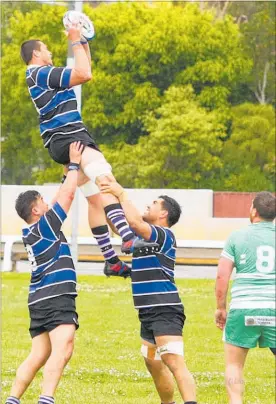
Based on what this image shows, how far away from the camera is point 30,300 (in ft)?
32.8

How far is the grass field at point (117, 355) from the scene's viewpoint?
12.5 meters

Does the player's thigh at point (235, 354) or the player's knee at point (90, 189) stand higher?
the player's knee at point (90, 189)

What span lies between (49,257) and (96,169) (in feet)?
2.82

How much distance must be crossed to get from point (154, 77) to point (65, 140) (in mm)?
46939

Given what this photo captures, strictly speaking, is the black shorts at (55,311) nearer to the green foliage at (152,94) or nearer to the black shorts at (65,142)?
the black shorts at (65,142)

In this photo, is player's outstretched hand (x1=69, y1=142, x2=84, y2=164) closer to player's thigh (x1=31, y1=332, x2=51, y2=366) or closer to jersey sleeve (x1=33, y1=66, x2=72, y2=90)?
jersey sleeve (x1=33, y1=66, x2=72, y2=90)

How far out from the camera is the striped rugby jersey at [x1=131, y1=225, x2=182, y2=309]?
10.1m

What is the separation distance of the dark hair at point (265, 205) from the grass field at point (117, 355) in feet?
10.7

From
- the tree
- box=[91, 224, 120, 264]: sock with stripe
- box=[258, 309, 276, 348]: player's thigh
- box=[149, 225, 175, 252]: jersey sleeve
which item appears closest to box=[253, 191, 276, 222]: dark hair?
box=[258, 309, 276, 348]: player's thigh

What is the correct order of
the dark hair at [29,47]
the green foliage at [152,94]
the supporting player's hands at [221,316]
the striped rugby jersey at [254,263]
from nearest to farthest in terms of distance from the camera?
the striped rugby jersey at [254,263] < the supporting player's hands at [221,316] < the dark hair at [29,47] < the green foliage at [152,94]

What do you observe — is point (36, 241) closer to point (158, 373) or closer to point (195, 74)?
point (158, 373)

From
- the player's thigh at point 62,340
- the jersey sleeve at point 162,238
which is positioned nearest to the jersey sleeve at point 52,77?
the jersey sleeve at point 162,238

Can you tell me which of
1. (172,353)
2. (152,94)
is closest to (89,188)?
(172,353)

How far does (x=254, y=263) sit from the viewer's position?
9383 mm
